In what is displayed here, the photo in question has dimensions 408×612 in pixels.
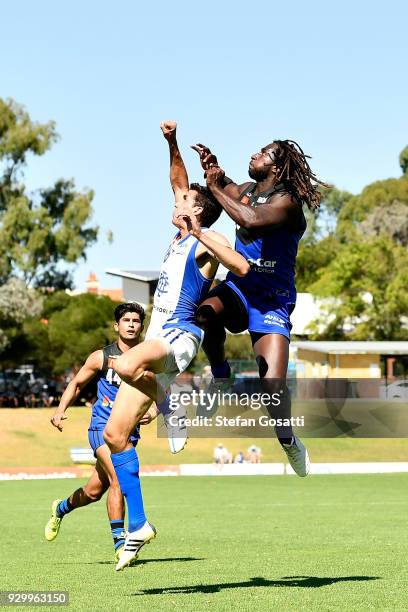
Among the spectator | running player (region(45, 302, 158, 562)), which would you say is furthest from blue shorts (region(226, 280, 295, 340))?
the spectator

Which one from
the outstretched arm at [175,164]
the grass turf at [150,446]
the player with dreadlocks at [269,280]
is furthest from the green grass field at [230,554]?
the grass turf at [150,446]

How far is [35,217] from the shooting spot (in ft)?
191

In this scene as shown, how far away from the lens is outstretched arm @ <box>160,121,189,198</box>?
10320mm

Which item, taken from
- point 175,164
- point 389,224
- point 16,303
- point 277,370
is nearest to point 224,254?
point 277,370

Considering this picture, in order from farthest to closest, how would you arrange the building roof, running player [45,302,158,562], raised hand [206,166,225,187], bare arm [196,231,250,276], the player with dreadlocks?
the building roof → running player [45,302,158,562] → the player with dreadlocks → raised hand [206,166,225,187] → bare arm [196,231,250,276]

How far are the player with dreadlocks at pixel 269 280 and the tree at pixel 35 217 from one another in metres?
48.4

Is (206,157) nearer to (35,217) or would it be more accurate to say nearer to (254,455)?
(254,455)

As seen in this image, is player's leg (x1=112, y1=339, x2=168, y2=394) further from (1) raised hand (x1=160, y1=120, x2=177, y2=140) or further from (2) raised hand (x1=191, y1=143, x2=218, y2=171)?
(1) raised hand (x1=160, y1=120, x2=177, y2=140)

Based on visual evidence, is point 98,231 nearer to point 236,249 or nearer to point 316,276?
point 316,276

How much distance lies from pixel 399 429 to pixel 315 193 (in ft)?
101

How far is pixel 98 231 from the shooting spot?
197 ft

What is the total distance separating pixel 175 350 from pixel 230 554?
494 cm

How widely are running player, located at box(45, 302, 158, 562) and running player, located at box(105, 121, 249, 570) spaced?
2.08 meters

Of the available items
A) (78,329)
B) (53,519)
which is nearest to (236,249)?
(53,519)
